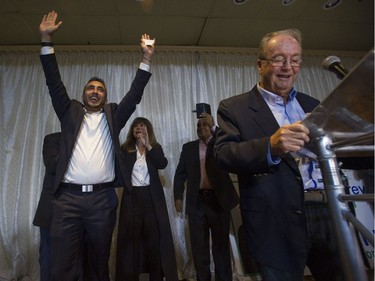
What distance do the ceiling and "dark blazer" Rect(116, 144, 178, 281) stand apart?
53.7 inches

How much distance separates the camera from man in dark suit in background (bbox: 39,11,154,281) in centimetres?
159

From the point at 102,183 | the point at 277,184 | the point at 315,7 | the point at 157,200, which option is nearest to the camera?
the point at 277,184

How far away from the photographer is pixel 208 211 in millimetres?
2381

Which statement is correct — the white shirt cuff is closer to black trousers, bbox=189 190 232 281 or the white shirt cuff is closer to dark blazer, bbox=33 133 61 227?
dark blazer, bbox=33 133 61 227

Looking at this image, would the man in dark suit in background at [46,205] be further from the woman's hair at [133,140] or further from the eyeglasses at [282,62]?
the eyeglasses at [282,62]

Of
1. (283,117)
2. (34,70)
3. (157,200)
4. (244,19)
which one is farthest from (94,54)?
(283,117)

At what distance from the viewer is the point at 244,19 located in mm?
2867

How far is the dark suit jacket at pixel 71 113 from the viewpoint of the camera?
5.50ft

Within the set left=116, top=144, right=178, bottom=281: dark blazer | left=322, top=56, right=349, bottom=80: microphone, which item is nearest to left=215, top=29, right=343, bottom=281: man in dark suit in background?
left=322, top=56, right=349, bottom=80: microphone

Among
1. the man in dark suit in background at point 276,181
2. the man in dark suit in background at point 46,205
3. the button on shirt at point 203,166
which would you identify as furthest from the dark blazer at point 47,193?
the man in dark suit in background at point 276,181

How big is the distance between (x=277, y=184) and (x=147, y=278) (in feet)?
7.00

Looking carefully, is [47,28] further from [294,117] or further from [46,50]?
[294,117]

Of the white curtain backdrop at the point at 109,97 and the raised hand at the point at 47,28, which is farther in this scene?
the white curtain backdrop at the point at 109,97

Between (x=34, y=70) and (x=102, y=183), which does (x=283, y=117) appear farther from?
(x=34, y=70)
